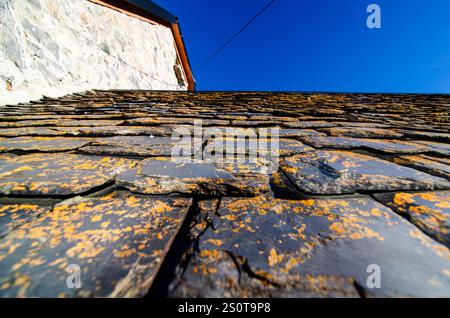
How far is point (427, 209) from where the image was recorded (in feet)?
1.89

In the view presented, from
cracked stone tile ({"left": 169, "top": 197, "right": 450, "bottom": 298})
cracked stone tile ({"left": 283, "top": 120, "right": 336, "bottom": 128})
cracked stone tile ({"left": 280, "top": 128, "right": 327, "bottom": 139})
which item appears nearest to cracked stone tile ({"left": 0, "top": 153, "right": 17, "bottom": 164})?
cracked stone tile ({"left": 169, "top": 197, "right": 450, "bottom": 298})

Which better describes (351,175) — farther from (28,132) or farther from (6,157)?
(28,132)

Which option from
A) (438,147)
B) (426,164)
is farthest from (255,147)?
(438,147)

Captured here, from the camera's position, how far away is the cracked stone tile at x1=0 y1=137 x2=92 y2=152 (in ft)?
3.48

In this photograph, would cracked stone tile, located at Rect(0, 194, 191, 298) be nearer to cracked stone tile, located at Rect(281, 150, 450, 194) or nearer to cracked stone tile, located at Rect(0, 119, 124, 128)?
cracked stone tile, located at Rect(281, 150, 450, 194)

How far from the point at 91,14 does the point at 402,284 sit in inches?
223

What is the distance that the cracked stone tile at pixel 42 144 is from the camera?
1.06 metres

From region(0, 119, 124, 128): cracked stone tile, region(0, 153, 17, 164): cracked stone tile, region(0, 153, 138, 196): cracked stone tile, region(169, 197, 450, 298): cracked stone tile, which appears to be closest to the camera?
region(169, 197, 450, 298): cracked stone tile

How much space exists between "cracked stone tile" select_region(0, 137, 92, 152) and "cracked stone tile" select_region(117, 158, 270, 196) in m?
0.55

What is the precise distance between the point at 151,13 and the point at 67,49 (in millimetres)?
3489

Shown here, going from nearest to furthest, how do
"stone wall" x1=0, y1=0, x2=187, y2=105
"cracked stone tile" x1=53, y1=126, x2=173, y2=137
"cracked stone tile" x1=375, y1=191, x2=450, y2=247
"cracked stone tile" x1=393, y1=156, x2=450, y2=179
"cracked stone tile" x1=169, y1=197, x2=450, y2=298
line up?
"cracked stone tile" x1=169, y1=197, x2=450, y2=298, "cracked stone tile" x1=375, y1=191, x2=450, y2=247, "cracked stone tile" x1=393, y1=156, x2=450, y2=179, "cracked stone tile" x1=53, y1=126, x2=173, y2=137, "stone wall" x1=0, y1=0, x2=187, y2=105

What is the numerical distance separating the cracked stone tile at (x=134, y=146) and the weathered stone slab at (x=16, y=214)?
440 millimetres
